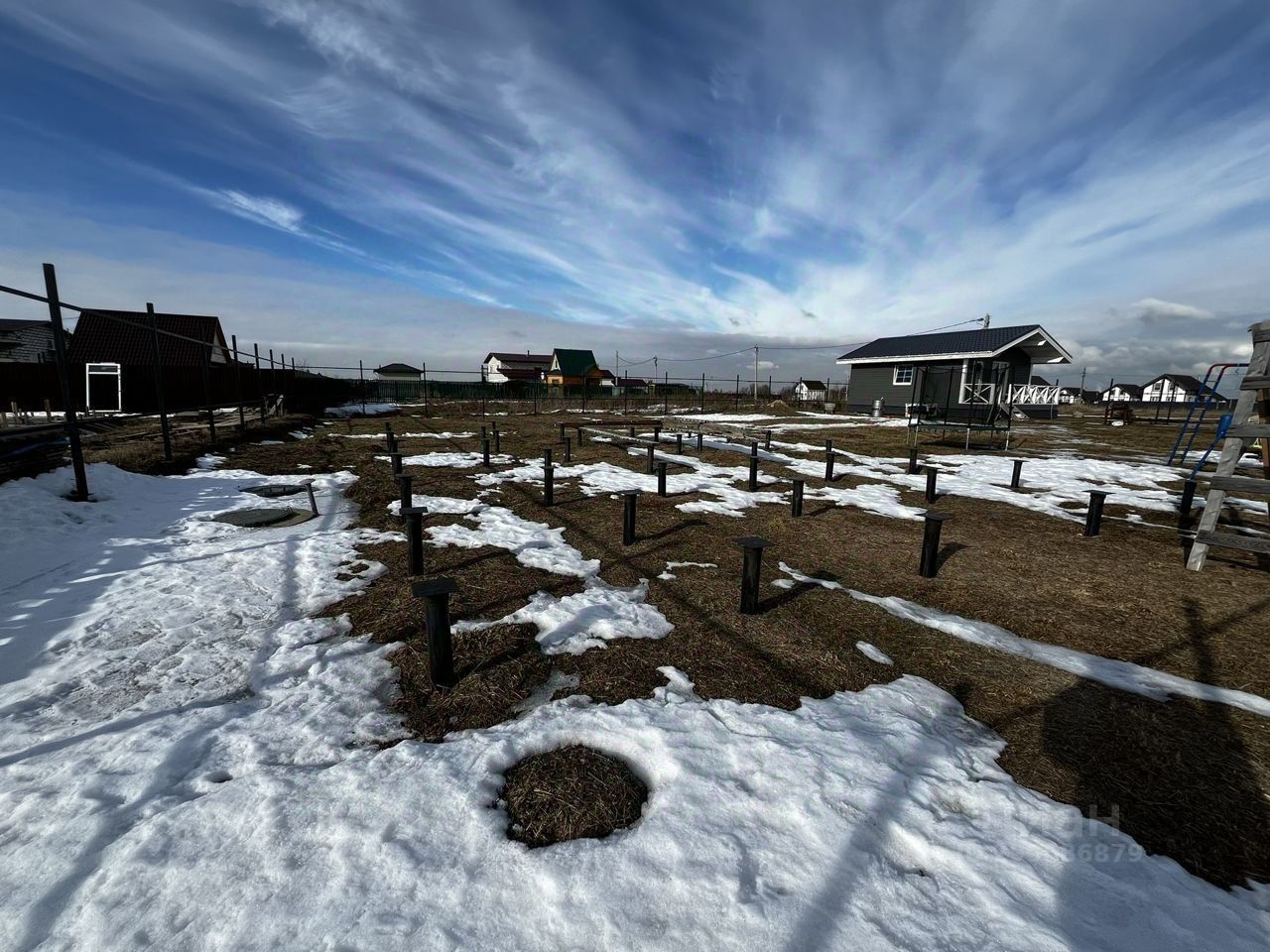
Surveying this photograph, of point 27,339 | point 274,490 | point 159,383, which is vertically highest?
point 27,339

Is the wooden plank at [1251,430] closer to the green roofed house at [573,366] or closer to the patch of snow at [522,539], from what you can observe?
the patch of snow at [522,539]

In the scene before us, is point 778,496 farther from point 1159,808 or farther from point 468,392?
point 468,392

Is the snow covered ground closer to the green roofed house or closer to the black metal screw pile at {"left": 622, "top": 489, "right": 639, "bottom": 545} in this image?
the black metal screw pile at {"left": 622, "top": 489, "right": 639, "bottom": 545}

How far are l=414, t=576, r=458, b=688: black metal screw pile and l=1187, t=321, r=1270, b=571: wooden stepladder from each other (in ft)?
23.5

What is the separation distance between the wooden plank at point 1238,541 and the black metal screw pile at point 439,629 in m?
7.20

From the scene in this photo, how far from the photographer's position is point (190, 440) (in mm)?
11203

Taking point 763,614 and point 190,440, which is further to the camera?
point 190,440

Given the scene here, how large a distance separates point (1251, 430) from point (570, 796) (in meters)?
7.26

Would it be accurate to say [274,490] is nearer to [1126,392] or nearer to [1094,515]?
[1094,515]

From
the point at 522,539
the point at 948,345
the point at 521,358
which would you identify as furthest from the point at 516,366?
the point at 522,539

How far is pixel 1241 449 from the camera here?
17.3ft

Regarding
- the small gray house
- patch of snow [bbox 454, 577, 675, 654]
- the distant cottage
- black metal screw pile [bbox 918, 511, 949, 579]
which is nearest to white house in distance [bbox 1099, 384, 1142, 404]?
the small gray house

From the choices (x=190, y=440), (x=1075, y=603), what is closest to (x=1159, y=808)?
(x=1075, y=603)

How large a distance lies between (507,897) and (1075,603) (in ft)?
17.2
